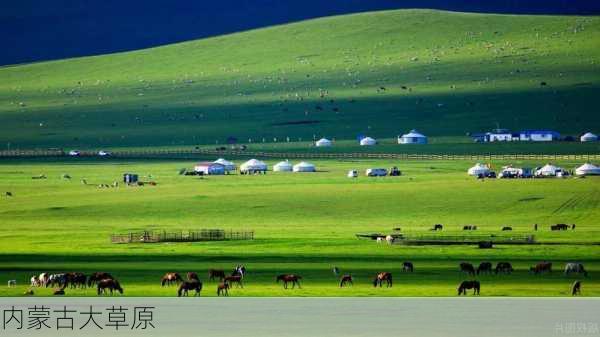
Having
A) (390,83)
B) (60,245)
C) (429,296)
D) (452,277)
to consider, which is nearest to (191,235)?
(60,245)

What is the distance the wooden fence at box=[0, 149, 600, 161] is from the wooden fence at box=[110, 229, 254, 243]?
179 ft

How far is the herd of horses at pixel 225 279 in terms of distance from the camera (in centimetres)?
4438

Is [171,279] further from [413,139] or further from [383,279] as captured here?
[413,139]

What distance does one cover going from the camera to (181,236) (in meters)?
68.2

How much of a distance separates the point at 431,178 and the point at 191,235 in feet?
115

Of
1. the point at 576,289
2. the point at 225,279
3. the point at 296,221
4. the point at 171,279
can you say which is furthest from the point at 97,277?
the point at 296,221

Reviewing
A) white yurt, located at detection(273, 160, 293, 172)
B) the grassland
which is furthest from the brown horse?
white yurt, located at detection(273, 160, 293, 172)

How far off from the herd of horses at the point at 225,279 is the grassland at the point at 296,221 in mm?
461

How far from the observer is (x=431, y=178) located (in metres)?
100

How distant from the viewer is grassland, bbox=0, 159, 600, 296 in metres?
50.2

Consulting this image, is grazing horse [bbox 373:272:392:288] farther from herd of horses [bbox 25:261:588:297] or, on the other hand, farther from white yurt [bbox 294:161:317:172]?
white yurt [bbox 294:161:317:172]

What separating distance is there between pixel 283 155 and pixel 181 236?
6460cm

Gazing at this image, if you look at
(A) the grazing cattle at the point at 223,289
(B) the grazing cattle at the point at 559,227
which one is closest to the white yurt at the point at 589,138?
(B) the grazing cattle at the point at 559,227

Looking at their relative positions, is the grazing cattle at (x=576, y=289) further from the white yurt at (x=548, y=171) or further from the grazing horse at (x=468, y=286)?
the white yurt at (x=548, y=171)
